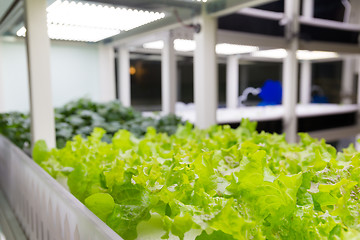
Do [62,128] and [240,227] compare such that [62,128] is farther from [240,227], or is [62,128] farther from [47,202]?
[240,227]

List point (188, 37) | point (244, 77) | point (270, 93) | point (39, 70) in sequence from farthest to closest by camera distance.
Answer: point (270, 93) < point (244, 77) < point (188, 37) < point (39, 70)

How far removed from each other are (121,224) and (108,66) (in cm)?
288

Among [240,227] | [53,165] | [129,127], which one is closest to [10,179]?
[53,165]

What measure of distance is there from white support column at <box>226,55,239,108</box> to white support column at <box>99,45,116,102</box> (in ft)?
5.83

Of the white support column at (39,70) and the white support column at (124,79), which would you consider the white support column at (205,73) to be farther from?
the white support column at (124,79)

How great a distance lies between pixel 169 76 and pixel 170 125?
0.55 meters

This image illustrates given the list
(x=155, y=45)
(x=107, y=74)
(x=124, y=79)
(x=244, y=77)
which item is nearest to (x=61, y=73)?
(x=107, y=74)

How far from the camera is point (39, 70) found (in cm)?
175

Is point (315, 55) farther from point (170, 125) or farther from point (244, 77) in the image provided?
point (170, 125)

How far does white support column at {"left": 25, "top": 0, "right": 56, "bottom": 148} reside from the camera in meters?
1.70

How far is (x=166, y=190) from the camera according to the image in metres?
0.70

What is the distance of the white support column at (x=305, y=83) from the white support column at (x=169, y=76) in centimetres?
368

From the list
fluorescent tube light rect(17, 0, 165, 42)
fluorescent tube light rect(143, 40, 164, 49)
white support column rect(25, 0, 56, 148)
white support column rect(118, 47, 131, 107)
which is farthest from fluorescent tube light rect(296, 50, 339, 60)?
white support column rect(25, 0, 56, 148)

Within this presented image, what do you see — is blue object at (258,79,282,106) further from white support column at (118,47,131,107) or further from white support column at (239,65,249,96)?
white support column at (118,47,131,107)
